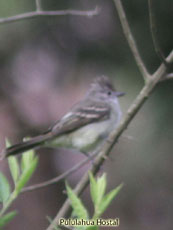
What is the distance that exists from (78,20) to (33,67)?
2.97 ft

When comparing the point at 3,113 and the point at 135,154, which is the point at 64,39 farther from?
the point at 135,154

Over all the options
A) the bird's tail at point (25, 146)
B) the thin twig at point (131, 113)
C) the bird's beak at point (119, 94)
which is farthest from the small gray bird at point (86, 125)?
the thin twig at point (131, 113)

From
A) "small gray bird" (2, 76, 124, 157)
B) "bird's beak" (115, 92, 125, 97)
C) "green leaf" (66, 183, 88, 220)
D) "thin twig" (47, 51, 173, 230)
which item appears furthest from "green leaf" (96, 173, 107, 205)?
"bird's beak" (115, 92, 125, 97)

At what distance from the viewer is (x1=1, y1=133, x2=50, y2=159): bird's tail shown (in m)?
2.07

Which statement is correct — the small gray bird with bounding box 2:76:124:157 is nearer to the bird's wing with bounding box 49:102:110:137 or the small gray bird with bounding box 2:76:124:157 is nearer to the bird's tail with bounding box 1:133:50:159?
the bird's wing with bounding box 49:102:110:137

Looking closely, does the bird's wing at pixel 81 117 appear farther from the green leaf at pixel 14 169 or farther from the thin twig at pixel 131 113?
the green leaf at pixel 14 169

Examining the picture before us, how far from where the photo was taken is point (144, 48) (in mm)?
4848

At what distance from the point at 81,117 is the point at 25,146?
1817 mm

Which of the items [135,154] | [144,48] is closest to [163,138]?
[135,154]

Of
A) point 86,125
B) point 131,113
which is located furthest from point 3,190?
point 86,125

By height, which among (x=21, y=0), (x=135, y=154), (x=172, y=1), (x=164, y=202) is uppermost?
(x=21, y=0)

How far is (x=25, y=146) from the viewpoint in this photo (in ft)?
9.24

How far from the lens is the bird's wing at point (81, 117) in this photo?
428cm

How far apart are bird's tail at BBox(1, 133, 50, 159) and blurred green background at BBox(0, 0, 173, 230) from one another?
1.51 metres
